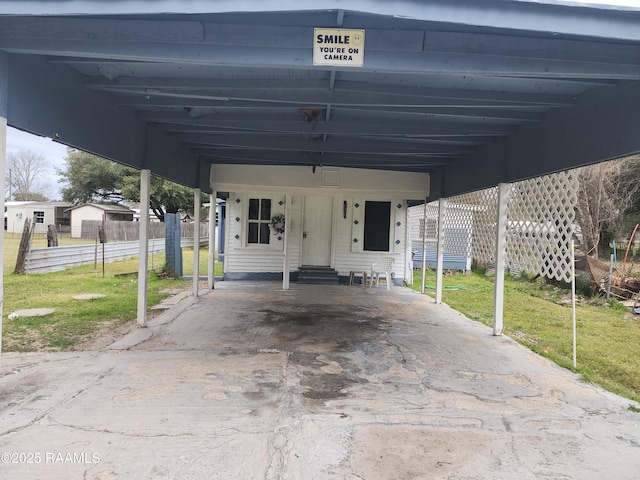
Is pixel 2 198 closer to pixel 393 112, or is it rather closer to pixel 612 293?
pixel 393 112

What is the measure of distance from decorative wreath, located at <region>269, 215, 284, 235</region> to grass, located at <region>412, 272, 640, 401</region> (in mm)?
4074

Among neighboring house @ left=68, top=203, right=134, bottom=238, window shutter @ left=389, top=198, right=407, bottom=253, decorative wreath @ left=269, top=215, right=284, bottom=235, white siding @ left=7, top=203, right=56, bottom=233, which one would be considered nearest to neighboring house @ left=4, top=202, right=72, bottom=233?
white siding @ left=7, top=203, right=56, bottom=233

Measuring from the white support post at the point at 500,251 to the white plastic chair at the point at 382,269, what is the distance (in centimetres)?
421

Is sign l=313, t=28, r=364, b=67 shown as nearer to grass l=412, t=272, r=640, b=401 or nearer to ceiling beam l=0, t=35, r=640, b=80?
ceiling beam l=0, t=35, r=640, b=80

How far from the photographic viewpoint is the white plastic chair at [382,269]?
10365 mm

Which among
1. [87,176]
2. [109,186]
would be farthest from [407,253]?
[109,186]

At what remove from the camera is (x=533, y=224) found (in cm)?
602

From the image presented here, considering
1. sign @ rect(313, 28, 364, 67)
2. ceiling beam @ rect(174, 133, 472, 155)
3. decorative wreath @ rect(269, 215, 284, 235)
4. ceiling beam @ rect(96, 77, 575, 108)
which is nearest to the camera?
sign @ rect(313, 28, 364, 67)

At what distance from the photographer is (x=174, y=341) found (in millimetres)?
5230

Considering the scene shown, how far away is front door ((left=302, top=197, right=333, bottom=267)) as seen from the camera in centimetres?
1109

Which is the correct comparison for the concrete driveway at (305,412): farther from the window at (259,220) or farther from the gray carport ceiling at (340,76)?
the window at (259,220)

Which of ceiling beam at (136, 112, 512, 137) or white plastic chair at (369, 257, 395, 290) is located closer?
ceiling beam at (136, 112, 512, 137)

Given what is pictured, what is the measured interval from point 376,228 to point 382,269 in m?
1.10

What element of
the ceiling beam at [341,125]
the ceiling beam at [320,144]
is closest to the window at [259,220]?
the ceiling beam at [320,144]
